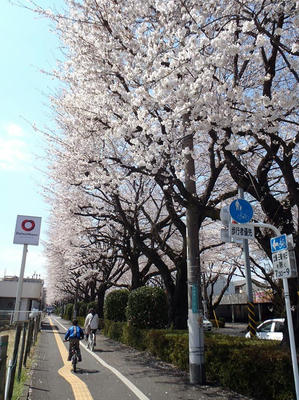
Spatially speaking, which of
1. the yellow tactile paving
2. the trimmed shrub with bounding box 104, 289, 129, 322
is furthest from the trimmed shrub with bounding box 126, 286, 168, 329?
the trimmed shrub with bounding box 104, 289, 129, 322

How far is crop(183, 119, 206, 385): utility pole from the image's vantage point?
22.7 feet

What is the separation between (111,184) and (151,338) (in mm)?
5513

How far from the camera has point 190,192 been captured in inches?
328

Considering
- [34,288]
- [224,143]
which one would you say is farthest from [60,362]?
[34,288]

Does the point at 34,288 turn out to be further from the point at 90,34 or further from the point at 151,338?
the point at 90,34

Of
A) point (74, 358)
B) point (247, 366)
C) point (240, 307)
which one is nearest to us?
point (247, 366)

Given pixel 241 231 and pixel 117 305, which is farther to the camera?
pixel 117 305

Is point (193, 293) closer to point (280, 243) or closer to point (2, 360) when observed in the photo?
point (280, 243)

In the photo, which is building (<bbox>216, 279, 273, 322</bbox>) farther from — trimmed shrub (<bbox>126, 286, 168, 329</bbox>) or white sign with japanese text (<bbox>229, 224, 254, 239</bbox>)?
white sign with japanese text (<bbox>229, 224, 254, 239</bbox>)

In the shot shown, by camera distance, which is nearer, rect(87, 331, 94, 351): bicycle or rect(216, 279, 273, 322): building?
rect(87, 331, 94, 351): bicycle

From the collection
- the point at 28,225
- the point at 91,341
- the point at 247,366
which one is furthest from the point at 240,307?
the point at 247,366

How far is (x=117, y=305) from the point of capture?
19.0m

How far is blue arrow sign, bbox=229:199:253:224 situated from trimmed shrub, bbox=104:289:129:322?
14.4 meters

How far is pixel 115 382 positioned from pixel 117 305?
1227 cm
